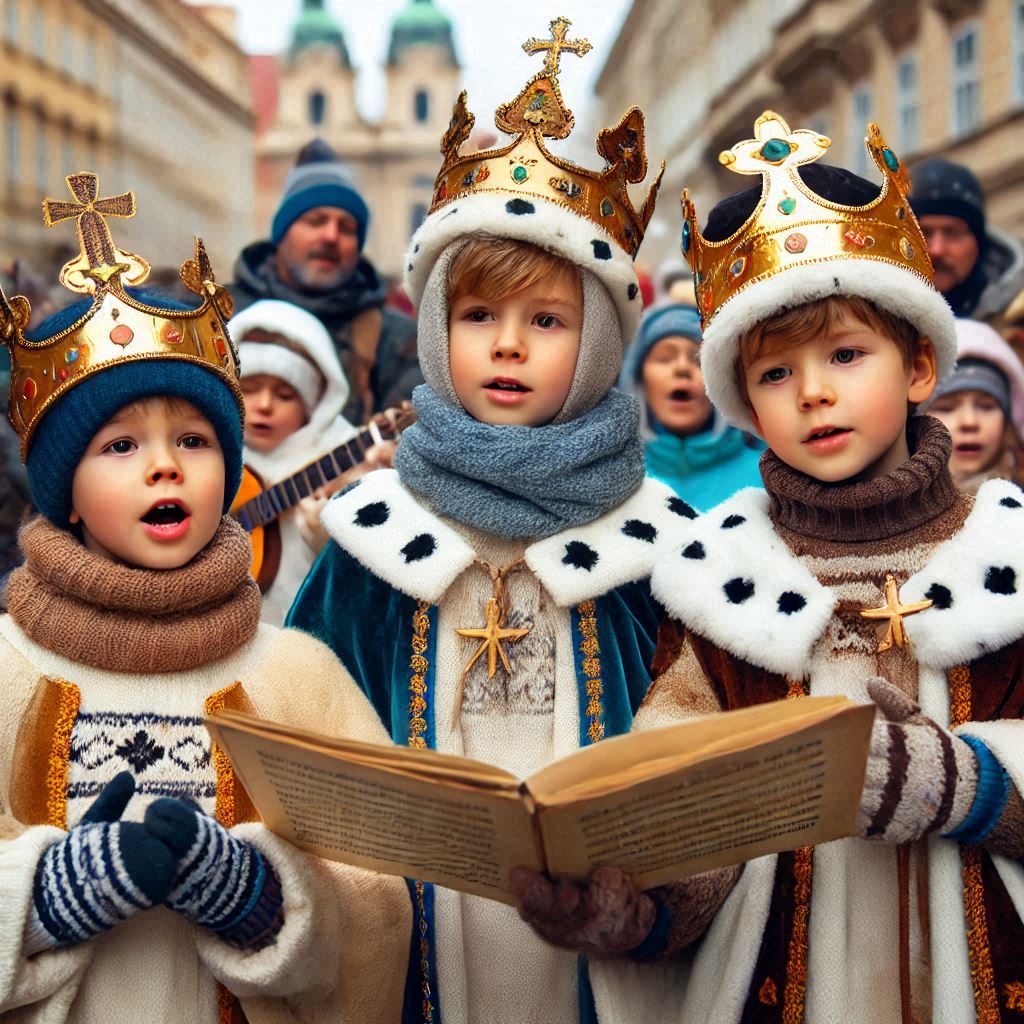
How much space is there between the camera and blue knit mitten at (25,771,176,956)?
7.02 ft

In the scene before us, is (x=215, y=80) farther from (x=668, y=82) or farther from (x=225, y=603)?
(x=225, y=603)

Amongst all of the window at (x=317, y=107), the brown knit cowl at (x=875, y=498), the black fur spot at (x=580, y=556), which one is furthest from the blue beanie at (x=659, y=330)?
the window at (x=317, y=107)

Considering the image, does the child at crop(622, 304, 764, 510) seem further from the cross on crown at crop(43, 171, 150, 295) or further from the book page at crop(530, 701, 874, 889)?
the book page at crop(530, 701, 874, 889)

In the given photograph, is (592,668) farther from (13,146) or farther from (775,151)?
(13,146)

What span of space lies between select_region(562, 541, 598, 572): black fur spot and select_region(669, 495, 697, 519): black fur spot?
0.82 ft

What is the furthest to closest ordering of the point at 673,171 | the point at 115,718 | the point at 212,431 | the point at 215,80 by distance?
1. the point at 215,80
2. the point at 673,171
3. the point at 212,431
4. the point at 115,718

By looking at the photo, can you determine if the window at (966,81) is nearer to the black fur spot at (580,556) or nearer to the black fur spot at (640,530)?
the black fur spot at (640,530)

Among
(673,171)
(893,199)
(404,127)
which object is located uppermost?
(404,127)

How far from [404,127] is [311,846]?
3643 cm

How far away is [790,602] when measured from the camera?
8.20 feet

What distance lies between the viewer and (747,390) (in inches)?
106

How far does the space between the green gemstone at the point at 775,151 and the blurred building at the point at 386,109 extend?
68.5 ft

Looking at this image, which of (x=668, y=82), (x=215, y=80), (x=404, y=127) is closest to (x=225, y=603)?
(x=668, y=82)

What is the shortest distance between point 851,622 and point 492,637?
2.50 feet
